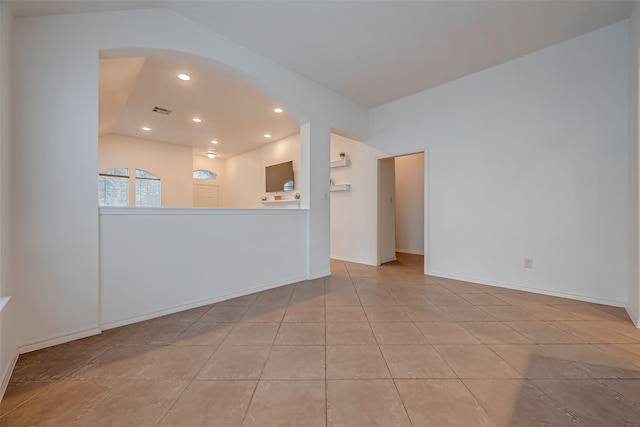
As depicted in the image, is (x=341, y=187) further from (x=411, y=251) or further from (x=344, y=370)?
(x=344, y=370)

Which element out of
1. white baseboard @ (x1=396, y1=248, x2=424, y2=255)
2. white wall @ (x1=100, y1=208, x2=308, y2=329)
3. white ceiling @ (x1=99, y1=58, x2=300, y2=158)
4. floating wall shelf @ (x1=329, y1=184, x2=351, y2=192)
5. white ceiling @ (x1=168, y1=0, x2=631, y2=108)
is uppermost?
white ceiling @ (x1=168, y1=0, x2=631, y2=108)

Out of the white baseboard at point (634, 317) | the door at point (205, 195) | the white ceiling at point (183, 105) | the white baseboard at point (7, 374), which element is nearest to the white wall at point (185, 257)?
the white baseboard at point (7, 374)

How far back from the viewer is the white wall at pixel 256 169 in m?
6.10

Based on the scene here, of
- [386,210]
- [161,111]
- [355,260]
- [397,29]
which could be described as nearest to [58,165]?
[397,29]

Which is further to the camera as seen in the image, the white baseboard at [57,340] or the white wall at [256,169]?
the white wall at [256,169]

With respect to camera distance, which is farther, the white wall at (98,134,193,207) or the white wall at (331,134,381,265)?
the white wall at (98,134,193,207)

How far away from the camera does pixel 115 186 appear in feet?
20.4

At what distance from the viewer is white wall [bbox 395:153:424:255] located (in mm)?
5879

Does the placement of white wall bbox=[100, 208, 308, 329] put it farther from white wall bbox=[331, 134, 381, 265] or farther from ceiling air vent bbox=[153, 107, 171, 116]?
ceiling air vent bbox=[153, 107, 171, 116]

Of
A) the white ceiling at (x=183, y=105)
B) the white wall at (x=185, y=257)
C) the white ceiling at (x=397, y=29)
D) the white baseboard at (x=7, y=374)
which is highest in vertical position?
the white ceiling at (x=397, y=29)

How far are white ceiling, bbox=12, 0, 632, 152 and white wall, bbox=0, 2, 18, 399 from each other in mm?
382

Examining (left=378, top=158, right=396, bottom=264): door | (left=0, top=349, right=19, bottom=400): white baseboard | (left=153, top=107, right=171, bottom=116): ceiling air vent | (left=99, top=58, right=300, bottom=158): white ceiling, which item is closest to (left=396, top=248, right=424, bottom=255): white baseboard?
(left=378, top=158, right=396, bottom=264): door

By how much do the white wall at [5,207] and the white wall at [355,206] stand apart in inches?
163

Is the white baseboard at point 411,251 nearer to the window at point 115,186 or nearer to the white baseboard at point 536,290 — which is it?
the white baseboard at point 536,290
